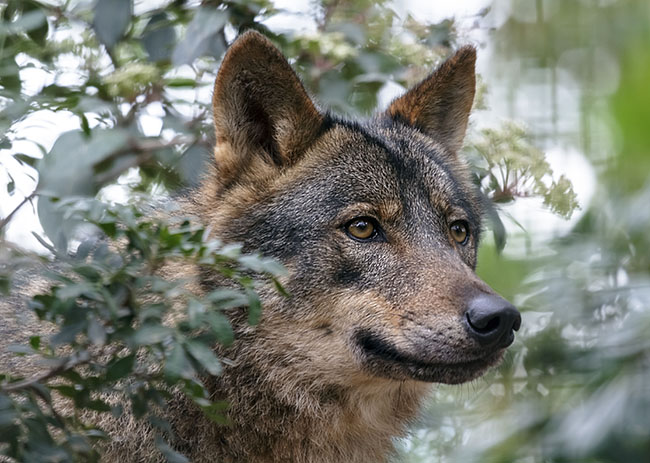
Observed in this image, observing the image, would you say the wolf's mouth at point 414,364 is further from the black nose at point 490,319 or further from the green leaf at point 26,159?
the green leaf at point 26,159

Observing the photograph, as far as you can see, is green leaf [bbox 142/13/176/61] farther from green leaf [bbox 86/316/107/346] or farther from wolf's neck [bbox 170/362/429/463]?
green leaf [bbox 86/316/107/346]

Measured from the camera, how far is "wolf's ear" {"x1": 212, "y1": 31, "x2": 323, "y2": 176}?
12.8 ft

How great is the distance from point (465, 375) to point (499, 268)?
2.38 meters

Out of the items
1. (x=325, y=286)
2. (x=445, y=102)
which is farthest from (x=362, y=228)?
(x=445, y=102)

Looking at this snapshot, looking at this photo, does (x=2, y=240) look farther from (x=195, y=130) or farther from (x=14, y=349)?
(x=195, y=130)

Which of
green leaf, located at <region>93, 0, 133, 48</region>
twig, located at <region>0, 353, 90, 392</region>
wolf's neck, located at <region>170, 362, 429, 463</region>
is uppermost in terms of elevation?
green leaf, located at <region>93, 0, 133, 48</region>

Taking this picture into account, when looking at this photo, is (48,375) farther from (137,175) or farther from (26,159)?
(137,175)

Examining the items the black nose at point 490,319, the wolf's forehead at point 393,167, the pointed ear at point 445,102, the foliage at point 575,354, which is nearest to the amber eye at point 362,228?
the wolf's forehead at point 393,167

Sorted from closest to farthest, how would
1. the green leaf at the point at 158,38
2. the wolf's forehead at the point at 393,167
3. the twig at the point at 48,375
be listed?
the twig at the point at 48,375 < the wolf's forehead at the point at 393,167 < the green leaf at the point at 158,38

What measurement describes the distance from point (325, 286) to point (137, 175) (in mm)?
1947

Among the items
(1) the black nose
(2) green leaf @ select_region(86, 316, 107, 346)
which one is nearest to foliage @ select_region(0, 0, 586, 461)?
(2) green leaf @ select_region(86, 316, 107, 346)

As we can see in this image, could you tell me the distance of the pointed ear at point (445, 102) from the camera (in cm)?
461

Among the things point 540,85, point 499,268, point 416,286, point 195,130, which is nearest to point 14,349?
point 416,286

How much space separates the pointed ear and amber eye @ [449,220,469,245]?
2.15ft
